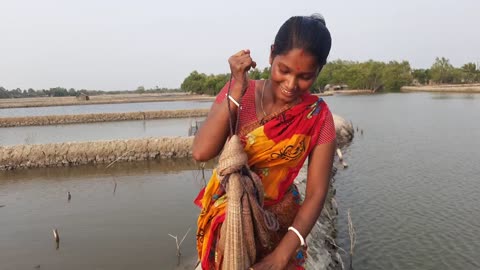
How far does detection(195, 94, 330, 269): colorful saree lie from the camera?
4.49 feet

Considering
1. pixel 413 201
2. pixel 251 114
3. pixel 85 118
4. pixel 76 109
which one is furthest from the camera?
pixel 76 109

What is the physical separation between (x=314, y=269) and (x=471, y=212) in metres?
5.78

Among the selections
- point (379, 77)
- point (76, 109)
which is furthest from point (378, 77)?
point (76, 109)

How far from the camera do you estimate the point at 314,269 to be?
4.88 meters

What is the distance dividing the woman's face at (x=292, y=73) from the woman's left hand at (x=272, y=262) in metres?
0.57

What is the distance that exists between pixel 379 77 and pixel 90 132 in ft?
225

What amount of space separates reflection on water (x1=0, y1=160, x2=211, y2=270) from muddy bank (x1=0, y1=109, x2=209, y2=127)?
1771cm

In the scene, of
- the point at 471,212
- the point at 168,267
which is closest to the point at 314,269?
the point at 168,267

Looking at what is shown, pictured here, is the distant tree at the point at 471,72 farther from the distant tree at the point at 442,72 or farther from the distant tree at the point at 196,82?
the distant tree at the point at 196,82

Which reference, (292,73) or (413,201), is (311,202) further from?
(413,201)

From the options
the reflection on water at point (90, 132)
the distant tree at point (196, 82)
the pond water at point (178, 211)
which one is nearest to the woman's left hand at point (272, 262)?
the pond water at point (178, 211)

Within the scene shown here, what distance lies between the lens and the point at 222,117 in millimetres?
1319

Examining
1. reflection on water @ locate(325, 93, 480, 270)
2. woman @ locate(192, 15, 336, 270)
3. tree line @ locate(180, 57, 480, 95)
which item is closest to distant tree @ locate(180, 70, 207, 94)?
tree line @ locate(180, 57, 480, 95)

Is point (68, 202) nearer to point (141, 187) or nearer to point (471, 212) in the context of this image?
point (141, 187)
